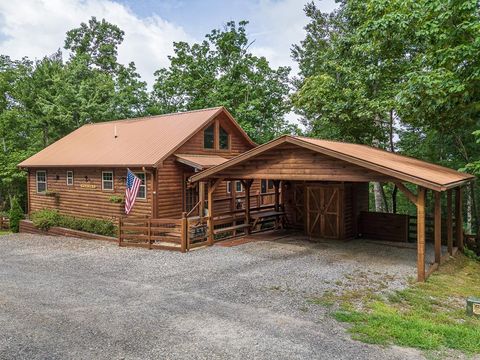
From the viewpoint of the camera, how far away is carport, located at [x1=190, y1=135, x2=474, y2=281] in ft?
29.0

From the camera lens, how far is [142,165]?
1445 cm

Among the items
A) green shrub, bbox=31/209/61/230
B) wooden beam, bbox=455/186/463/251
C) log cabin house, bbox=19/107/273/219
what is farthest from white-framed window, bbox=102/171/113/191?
wooden beam, bbox=455/186/463/251

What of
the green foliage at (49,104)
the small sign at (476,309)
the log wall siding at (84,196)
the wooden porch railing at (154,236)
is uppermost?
the green foliage at (49,104)

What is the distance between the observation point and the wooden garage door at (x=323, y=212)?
44.1 ft

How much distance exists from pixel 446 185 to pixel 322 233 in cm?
577

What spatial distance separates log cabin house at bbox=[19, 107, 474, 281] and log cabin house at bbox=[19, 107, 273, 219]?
0.17 feet

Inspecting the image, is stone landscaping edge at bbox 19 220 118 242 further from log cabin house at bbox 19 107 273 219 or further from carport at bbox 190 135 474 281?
carport at bbox 190 135 474 281

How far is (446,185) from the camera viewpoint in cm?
858

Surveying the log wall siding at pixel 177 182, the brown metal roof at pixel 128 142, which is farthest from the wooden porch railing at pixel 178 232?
the brown metal roof at pixel 128 142

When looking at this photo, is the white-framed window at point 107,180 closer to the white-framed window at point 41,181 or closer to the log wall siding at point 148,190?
the log wall siding at point 148,190

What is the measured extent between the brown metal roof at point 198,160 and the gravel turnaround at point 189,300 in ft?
12.3

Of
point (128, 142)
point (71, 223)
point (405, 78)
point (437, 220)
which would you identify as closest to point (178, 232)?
point (128, 142)

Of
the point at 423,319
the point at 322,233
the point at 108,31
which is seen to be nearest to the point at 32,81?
the point at 108,31

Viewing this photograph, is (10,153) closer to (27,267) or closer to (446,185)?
(27,267)
